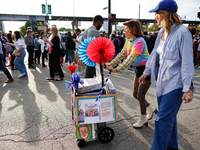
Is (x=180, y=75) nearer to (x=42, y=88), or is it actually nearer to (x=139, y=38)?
(x=139, y=38)

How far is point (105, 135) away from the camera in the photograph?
8.52 ft

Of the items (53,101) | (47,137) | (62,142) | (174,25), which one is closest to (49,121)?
(47,137)

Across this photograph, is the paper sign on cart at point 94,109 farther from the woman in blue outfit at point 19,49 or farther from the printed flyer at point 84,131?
the woman in blue outfit at point 19,49

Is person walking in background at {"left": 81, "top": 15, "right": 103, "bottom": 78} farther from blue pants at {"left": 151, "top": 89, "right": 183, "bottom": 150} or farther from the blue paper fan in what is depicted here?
blue pants at {"left": 151, "top": 89, "right": 183, "bottom": 150}

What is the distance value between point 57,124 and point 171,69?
7.44ft

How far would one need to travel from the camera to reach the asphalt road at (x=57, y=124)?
2.62 metres

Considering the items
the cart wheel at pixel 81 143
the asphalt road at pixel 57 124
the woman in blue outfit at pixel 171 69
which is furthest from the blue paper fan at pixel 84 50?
the cart wheel at pixel 81 143

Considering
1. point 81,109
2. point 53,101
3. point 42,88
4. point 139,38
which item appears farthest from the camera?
point 42,88

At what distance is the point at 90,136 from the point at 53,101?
7.14ft

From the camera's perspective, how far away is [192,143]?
8.65 ft

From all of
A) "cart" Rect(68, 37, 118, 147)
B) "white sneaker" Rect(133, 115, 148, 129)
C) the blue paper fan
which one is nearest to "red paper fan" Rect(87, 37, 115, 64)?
"cart" Rect(68, 37, 118, 147)

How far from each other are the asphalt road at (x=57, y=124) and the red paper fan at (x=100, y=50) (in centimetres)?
59

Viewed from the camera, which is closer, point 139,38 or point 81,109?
point 81,109

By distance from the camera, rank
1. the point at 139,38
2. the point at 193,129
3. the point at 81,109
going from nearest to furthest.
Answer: the point at 81,109
the point at 139,38
the point at 193,129
